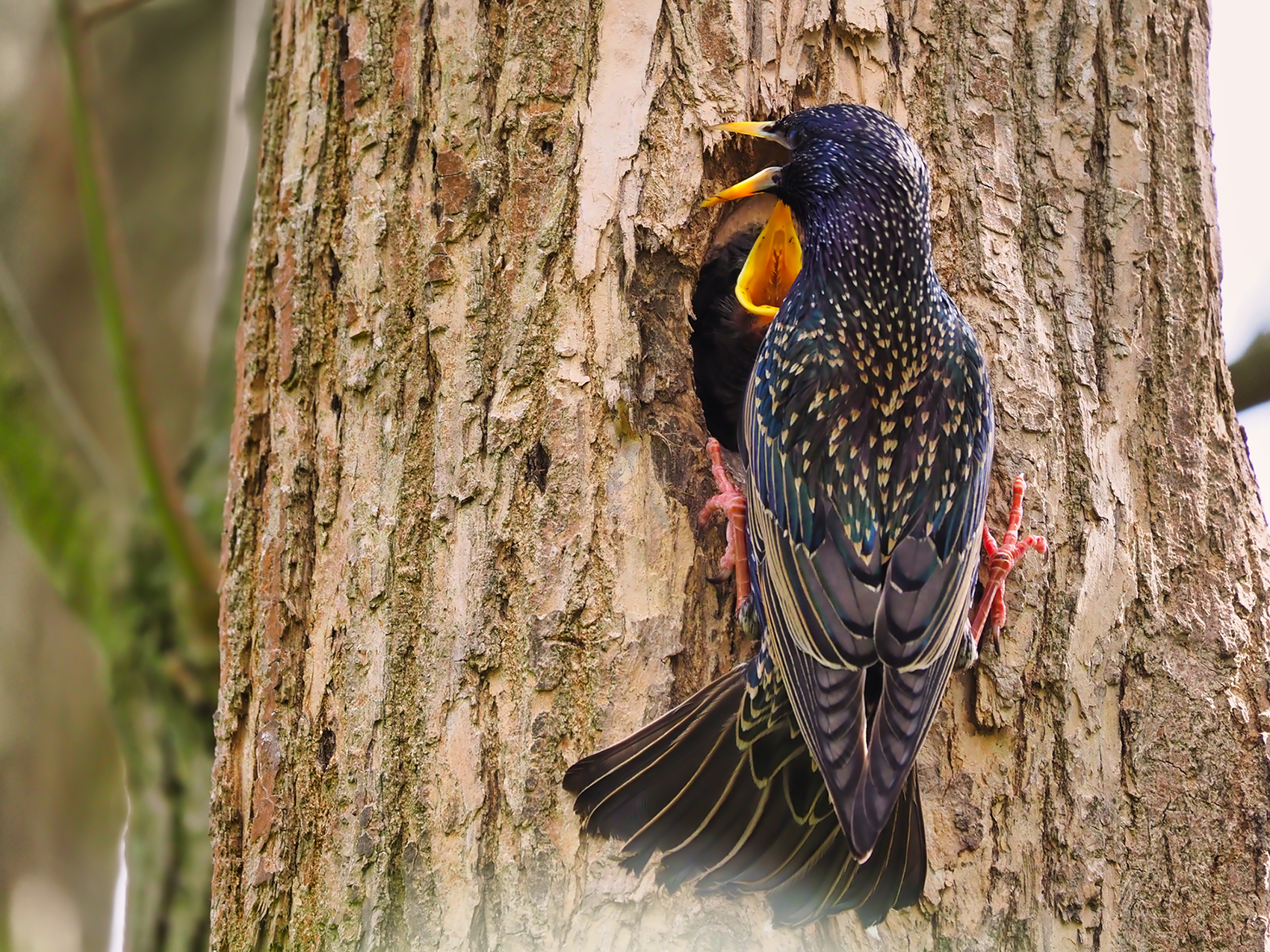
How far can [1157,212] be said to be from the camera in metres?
3.17

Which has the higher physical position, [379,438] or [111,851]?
[379,438]

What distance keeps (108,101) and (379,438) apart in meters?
4.40

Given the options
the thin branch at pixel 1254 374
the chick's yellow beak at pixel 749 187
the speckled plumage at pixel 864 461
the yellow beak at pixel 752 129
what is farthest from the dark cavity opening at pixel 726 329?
the thin branch at pixel 1254 374

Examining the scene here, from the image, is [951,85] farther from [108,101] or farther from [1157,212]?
[108,101]

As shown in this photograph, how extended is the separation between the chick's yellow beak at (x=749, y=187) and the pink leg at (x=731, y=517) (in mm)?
633

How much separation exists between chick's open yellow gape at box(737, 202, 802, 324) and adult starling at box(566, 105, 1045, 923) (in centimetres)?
29

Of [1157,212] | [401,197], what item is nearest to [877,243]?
[1157,212]

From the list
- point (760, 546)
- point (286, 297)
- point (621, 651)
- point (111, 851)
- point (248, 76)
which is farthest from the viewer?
point (111, 851)

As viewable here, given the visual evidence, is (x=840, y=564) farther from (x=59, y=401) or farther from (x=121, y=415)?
(x=121, y=415)

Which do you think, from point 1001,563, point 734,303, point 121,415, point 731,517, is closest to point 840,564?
point 731,517

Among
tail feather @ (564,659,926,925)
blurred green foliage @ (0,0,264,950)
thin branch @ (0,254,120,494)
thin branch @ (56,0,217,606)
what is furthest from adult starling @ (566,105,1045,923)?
thin branch @ (0,254,120,494)

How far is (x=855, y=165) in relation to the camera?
314 centimetres

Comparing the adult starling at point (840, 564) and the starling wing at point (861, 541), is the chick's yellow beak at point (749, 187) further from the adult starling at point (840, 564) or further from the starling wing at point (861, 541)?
the starling wing at point (861, 541)

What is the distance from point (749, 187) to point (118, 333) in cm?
229
